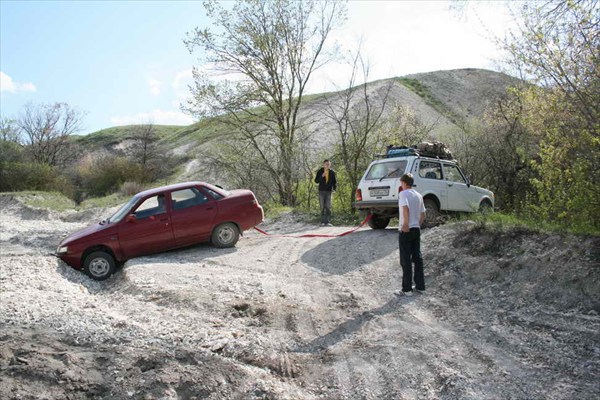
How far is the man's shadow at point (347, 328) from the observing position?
581cm

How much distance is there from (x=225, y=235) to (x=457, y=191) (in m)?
6.11

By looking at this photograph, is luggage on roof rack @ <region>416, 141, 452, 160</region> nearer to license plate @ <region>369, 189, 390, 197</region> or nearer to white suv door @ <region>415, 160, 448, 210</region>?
white suv door @ <region>415, 160, 448, 210</region>

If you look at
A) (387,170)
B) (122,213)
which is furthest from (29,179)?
(387,170)

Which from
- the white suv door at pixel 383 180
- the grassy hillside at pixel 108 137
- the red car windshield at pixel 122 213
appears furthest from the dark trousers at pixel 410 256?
the grassy hillside at pixel 108 137

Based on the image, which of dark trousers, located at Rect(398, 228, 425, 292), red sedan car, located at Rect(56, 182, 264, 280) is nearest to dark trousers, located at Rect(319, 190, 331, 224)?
red sedan car, located at Rect(56, 182, 264, 280)

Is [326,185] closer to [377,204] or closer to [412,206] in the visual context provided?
[377,204]

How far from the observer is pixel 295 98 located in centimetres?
2452

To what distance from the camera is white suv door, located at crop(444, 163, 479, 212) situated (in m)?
13.3

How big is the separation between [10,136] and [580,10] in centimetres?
5718

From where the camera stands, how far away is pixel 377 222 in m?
13.7

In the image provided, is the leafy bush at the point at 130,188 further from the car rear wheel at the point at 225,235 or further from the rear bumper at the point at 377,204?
the rear bumper at the point at 377,204

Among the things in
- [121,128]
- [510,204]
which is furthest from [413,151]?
[121,128]

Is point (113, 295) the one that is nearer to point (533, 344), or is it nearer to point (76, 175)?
point (533, 344)

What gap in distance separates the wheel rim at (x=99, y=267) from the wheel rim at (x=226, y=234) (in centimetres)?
263
